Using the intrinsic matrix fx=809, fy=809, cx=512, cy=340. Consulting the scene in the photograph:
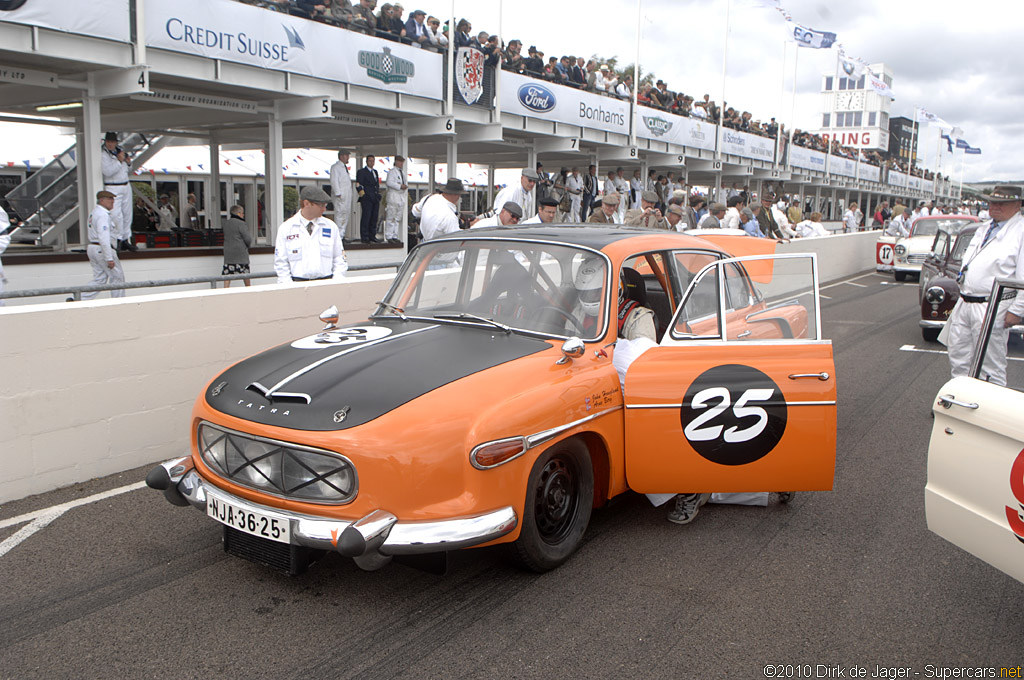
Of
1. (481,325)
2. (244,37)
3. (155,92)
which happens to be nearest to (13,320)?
(481,325)

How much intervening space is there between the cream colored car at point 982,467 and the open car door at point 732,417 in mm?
753

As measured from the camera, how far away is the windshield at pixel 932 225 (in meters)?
20.8

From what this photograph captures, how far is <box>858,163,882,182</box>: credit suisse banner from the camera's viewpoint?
2197 inches

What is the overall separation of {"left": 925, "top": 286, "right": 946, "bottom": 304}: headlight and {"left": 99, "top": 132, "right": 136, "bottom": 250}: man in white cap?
40.1ft

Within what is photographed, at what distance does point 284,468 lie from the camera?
3.61m

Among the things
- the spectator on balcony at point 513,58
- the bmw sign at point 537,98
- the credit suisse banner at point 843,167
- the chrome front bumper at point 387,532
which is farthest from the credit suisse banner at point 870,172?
the chrome front bumper at point 387,532

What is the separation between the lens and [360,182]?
17.2 meters

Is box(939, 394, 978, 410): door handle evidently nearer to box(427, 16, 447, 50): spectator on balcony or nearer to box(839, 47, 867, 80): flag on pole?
box(427, 16, 447, 50): spectator on balcony

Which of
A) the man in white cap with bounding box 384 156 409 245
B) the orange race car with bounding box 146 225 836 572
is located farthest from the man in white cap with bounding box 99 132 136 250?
the orange race car with bounding box 146 225 836 572

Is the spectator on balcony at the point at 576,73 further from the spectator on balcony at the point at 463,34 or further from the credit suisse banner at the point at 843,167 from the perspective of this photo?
the credit suisse banner at the point at 843,167

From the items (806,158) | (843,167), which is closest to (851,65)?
(806,158)

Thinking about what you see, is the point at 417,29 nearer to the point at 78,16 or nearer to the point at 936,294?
the point at 78,16

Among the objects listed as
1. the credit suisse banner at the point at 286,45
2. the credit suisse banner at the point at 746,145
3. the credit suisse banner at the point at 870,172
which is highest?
the credit suisse banner at the point at 870,172

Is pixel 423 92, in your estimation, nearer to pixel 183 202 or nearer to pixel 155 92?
pixel 155 92
